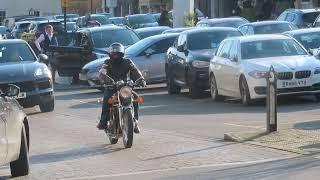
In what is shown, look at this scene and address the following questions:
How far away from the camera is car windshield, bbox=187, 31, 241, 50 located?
69.9 feet

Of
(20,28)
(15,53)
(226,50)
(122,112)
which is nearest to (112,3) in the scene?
(20,28)

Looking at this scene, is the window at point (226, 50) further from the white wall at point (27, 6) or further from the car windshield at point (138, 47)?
the white wall at point (27, 6)

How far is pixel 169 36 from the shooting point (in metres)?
24.1

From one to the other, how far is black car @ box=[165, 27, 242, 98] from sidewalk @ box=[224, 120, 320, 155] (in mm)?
7177

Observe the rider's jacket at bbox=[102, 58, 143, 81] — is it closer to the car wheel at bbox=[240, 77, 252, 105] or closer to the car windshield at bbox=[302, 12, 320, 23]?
the car wheel at bbox=[240, 77, 252, 105]

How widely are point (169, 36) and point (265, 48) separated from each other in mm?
6270

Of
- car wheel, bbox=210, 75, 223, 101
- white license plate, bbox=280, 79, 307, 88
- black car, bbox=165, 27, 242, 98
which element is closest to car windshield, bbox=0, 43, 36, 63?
black car, bbox=165, 27, 242, 98

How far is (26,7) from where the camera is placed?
3553 inches

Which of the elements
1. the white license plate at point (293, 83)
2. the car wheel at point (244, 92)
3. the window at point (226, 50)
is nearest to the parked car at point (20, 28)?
the window at point (226, 50)

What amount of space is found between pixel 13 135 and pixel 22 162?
2.55ft

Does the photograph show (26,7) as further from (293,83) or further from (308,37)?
(293,83)

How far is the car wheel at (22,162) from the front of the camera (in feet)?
32.1

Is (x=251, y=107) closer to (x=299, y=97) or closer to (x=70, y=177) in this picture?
(x=299, y=97)

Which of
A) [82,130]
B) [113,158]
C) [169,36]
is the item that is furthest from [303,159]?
[169,36]
